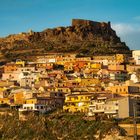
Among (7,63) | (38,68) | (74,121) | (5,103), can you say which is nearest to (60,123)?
(74,121)

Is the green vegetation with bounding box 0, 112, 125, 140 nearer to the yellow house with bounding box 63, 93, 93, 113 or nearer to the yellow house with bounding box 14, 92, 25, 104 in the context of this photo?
the yellow house with bounding box 63, 93, 93, 113

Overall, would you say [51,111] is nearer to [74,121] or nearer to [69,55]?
[74,121]

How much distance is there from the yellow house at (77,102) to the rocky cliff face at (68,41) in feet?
120

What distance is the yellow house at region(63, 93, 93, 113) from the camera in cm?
6631

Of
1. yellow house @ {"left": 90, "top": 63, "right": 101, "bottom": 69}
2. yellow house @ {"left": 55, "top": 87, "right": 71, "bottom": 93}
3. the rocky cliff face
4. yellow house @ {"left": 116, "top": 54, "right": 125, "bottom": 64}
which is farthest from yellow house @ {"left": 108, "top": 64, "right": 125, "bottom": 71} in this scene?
the rocky cliff face

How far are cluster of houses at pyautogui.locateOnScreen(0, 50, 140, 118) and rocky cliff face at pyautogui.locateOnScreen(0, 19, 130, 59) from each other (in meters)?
5.51

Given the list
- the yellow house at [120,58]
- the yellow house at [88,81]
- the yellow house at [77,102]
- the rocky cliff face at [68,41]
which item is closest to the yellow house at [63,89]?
the yellow house at [88,81]

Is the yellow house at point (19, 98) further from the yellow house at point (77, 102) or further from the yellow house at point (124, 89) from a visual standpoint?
the yellow house at point (124, 89)

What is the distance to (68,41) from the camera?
360 ft

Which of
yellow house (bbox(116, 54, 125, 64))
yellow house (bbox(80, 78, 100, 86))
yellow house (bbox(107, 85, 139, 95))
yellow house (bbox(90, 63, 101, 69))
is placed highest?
yellow house (bbox(116, 54, 125, 64))

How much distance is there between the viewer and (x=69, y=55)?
100000 millimetres

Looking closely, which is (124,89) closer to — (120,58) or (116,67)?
(116,67)

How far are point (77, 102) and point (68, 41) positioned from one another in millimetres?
43271

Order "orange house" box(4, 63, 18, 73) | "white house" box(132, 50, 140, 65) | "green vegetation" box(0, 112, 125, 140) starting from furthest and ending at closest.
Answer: "white house" box(132, 50, 140, 65) < "orange house" box(4, 63, 18, 73) < "green vegetation" box(0, 112, 125, 140)
